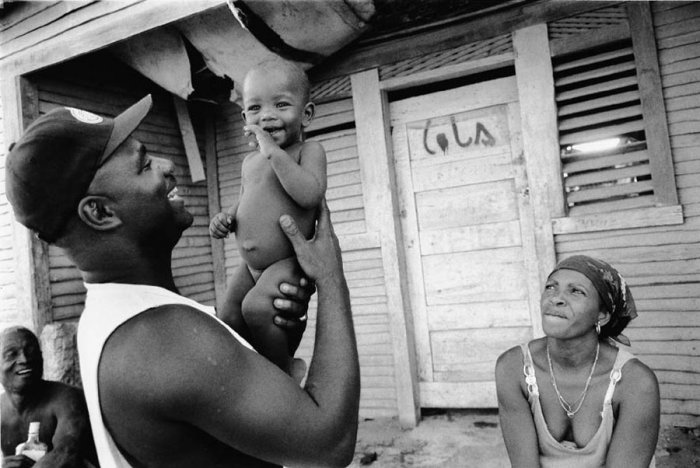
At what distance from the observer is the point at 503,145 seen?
14.0 feet

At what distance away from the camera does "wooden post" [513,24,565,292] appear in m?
3.89

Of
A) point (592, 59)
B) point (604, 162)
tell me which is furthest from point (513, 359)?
point (592, 59)

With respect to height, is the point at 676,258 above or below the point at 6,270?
below

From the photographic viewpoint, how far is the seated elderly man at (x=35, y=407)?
9.68 ft

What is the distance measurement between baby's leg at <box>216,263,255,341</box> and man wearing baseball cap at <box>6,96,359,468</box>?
47 cm

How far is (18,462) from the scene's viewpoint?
2803 millimetres

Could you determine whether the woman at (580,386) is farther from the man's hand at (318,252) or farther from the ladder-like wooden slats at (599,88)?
the ladder-like wooden slats at (599,88)

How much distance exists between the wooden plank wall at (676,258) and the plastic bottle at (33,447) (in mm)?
3980

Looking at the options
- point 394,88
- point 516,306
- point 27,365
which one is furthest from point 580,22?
point 27,365

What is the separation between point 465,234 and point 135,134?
321 centimetres

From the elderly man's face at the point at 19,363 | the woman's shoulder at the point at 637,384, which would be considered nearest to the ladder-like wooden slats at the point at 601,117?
the woman's shoulder at the point at 637,384

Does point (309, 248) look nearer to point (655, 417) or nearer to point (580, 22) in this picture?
point (655, 417)

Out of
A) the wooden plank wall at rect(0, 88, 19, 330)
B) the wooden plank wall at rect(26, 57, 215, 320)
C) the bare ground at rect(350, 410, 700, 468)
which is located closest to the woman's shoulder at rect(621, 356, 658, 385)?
the bare ground at rect(350, 410, 700, 468)

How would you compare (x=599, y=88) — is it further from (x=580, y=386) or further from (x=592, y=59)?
(x=580, y=386)
